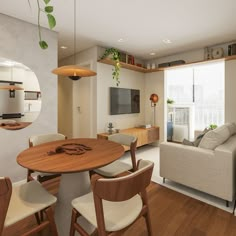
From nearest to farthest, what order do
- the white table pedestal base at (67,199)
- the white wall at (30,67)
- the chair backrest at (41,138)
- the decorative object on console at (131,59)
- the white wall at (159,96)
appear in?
the white table pedestal base at (67,199) → the chair backrest at (41,138) → the white wall at (30,67) → the decorative object on console at (131,59) → the white wall at (159,96)

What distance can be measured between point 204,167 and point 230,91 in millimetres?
2297

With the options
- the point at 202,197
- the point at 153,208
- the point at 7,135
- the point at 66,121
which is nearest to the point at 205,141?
the point at 202,197

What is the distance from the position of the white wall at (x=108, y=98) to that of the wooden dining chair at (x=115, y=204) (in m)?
2.61

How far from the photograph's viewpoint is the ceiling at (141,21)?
2.20 meters

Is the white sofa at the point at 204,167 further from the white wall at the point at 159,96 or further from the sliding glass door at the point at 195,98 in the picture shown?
the sliding glass door at the point at 195,98

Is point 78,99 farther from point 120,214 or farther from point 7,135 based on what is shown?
point 120,214

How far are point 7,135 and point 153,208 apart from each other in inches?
89.1

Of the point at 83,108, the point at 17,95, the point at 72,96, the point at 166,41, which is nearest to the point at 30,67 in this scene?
the point at 17,95

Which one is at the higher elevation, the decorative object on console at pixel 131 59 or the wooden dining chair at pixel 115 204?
the decorative object on console at pixel 131 59

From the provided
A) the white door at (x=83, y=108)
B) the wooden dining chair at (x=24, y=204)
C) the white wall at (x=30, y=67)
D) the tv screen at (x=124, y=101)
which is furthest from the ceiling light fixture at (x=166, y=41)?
the wooden dining chair at (x=24, y=204)

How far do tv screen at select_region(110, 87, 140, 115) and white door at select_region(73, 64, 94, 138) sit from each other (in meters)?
0.53

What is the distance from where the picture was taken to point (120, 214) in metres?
1.15

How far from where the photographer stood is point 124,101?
4.35 m

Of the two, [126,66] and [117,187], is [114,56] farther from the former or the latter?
[117,187]
